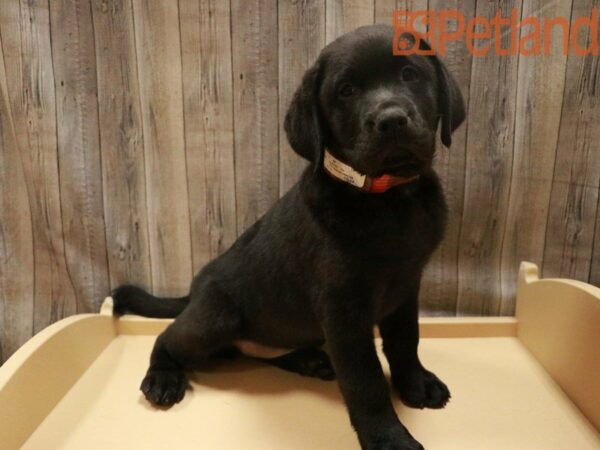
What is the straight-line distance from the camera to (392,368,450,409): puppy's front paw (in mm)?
1197

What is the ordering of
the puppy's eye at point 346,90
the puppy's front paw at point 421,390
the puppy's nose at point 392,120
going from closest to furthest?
the puppy's nose at point 392,120, the puppy's eye at point 346,90, the puppy's front paw at point 421,390

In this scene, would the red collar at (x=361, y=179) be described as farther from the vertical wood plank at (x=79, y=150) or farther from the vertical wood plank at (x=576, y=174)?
the vertical wood plank at (x=79, y=150)

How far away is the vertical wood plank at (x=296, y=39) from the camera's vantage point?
1.40m

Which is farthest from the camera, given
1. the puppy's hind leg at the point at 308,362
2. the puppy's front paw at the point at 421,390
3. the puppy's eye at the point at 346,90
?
the puppy's hind leg at the point at 308,362

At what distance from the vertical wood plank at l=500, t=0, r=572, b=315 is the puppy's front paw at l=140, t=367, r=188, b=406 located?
0.93 metres

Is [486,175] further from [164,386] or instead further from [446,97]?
[164,386]

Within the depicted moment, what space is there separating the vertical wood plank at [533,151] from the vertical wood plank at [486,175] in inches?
0.8

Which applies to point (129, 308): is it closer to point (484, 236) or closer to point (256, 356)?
point (256, 356)

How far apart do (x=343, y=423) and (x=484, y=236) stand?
27.3 inches

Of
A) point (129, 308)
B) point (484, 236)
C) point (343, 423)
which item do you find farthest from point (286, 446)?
point (484, 236)

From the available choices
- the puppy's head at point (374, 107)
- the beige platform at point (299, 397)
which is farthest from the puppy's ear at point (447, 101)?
the beige platform at point (299, 397)

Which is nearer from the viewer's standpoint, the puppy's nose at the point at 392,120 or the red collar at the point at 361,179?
the puppy's nose at the point at 392,120

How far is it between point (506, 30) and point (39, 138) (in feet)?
4.19

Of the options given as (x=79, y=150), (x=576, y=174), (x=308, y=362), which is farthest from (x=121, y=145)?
(x=576, y=174)
